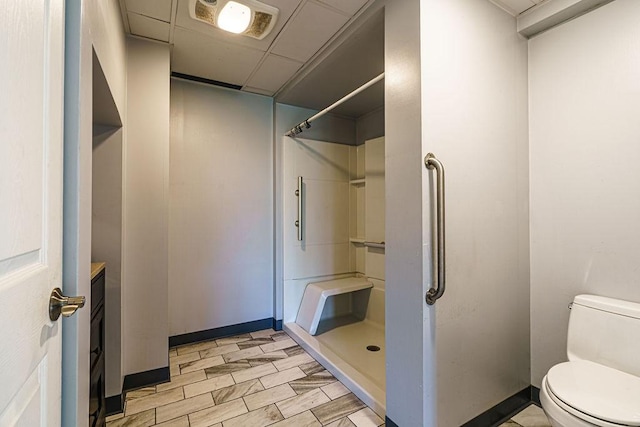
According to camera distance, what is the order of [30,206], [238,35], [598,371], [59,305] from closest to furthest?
[30,206], [59,305], [598,371], [238,35]

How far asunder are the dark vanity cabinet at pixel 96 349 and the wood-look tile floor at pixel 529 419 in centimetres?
211

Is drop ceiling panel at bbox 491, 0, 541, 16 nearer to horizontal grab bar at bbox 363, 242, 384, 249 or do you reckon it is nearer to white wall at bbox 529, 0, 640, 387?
white wall at bbox 529, 0, 640, 387

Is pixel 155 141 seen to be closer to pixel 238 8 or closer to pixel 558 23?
pixel 238 8

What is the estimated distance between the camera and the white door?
49 centimetres

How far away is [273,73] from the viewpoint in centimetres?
254

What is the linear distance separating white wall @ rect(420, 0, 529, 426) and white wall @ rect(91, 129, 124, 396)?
5.92ft

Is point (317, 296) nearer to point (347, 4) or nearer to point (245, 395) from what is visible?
point (245, 395)

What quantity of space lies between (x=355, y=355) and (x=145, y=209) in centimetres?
198

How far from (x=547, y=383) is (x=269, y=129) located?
2873 millimetres

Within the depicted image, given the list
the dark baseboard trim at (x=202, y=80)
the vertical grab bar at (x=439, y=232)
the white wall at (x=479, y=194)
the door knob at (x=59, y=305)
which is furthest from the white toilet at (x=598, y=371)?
the dark baseboard trim at (x=202, y=80)

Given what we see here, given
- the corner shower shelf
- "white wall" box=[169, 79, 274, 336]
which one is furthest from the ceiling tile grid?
the corner shower shelf

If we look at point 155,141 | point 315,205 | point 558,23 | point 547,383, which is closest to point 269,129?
point 315,205

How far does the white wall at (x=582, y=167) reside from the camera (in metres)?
1.52

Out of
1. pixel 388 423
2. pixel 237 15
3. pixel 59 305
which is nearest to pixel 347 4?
pixel 237 15
